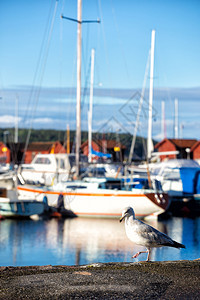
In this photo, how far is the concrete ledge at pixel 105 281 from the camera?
22.6 feet

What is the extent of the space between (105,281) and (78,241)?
14.1 metres

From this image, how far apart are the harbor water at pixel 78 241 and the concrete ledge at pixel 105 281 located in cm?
660

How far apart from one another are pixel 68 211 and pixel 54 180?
4778 mm

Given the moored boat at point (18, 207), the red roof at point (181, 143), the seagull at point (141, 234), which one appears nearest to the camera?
the seagull at point (141, 234)

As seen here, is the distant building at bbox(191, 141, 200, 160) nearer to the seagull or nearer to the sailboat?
the sailboat

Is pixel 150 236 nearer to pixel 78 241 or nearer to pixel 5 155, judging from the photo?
pixel 78 241

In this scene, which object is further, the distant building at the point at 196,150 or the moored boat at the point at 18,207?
the distant building at the point at 196,150

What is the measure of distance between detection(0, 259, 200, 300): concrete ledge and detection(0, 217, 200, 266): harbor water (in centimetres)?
660

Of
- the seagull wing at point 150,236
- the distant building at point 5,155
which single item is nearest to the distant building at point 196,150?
the distant building at point 5,155

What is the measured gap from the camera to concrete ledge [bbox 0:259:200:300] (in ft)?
22.6

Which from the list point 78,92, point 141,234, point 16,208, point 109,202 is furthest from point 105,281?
point 78,92

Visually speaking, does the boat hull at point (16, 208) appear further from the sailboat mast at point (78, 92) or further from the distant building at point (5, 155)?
the distant building at point (5, 155)

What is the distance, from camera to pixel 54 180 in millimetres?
31672

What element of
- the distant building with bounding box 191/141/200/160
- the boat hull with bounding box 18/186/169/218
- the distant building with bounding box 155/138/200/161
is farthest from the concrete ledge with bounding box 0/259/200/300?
the distant building with bounding box 155/138/200/161
